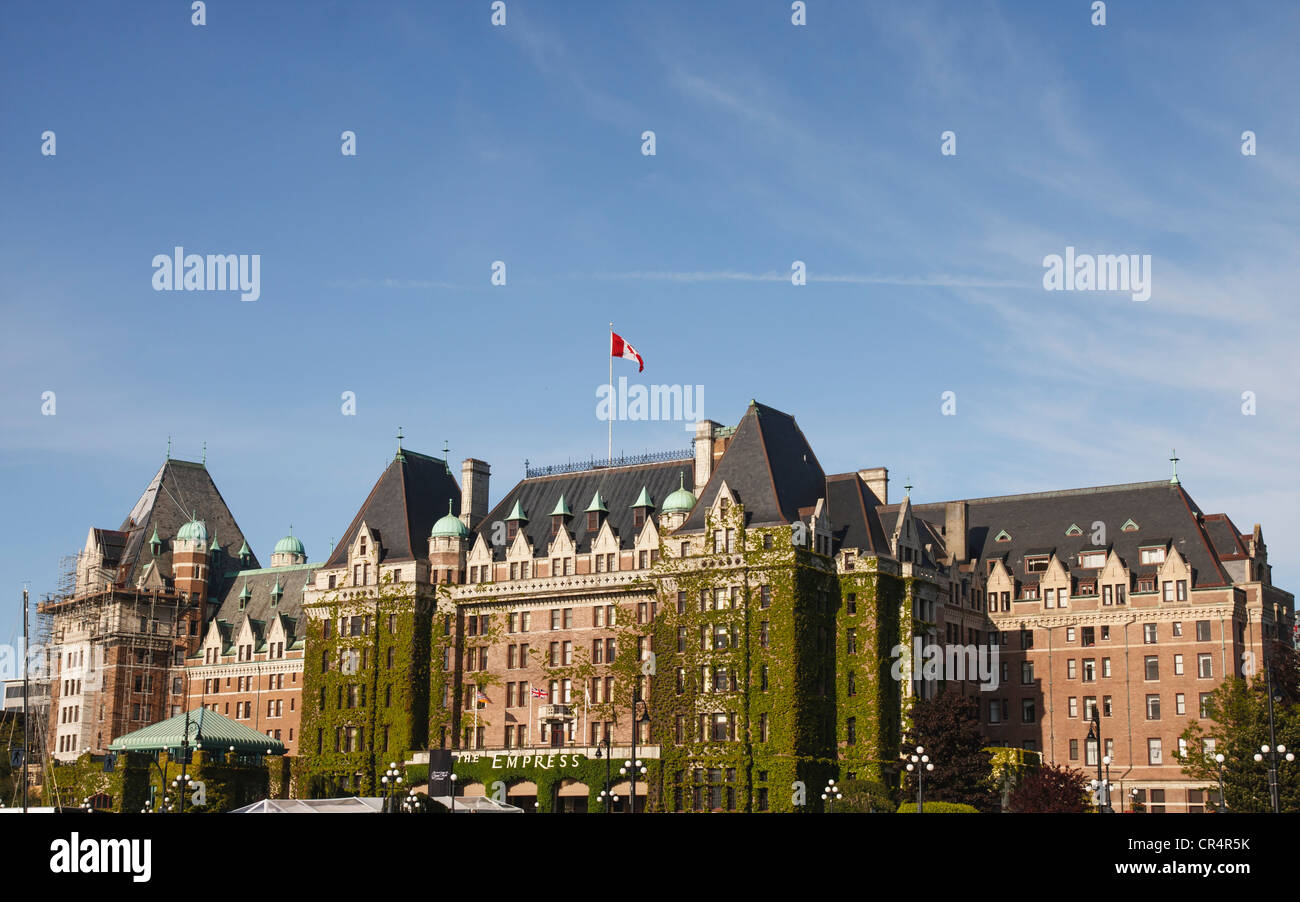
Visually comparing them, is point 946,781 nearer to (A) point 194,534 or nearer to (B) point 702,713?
(B) point 702,713

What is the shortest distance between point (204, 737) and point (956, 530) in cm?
5523

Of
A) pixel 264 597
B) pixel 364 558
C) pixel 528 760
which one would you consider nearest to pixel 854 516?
pixel 528 760

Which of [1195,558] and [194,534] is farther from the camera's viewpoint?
[194,534]

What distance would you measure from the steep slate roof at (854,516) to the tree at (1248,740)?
22406 mm

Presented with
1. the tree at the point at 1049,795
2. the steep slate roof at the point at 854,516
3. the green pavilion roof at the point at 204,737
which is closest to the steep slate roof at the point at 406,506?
the green pavilion roof at the point at 204,737

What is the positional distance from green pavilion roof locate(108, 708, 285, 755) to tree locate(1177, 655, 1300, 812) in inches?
2447

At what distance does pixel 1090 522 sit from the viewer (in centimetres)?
11862

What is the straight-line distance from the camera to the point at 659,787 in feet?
322

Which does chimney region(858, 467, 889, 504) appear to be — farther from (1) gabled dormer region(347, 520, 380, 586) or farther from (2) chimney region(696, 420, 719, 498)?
(1) gabled dormer region(347, 520, 380, 586)

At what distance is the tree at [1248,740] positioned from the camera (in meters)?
86.2

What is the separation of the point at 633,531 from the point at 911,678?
20.4 meters

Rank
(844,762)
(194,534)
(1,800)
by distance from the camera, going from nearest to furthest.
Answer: (844,762) → (1,800) → (194,534)
